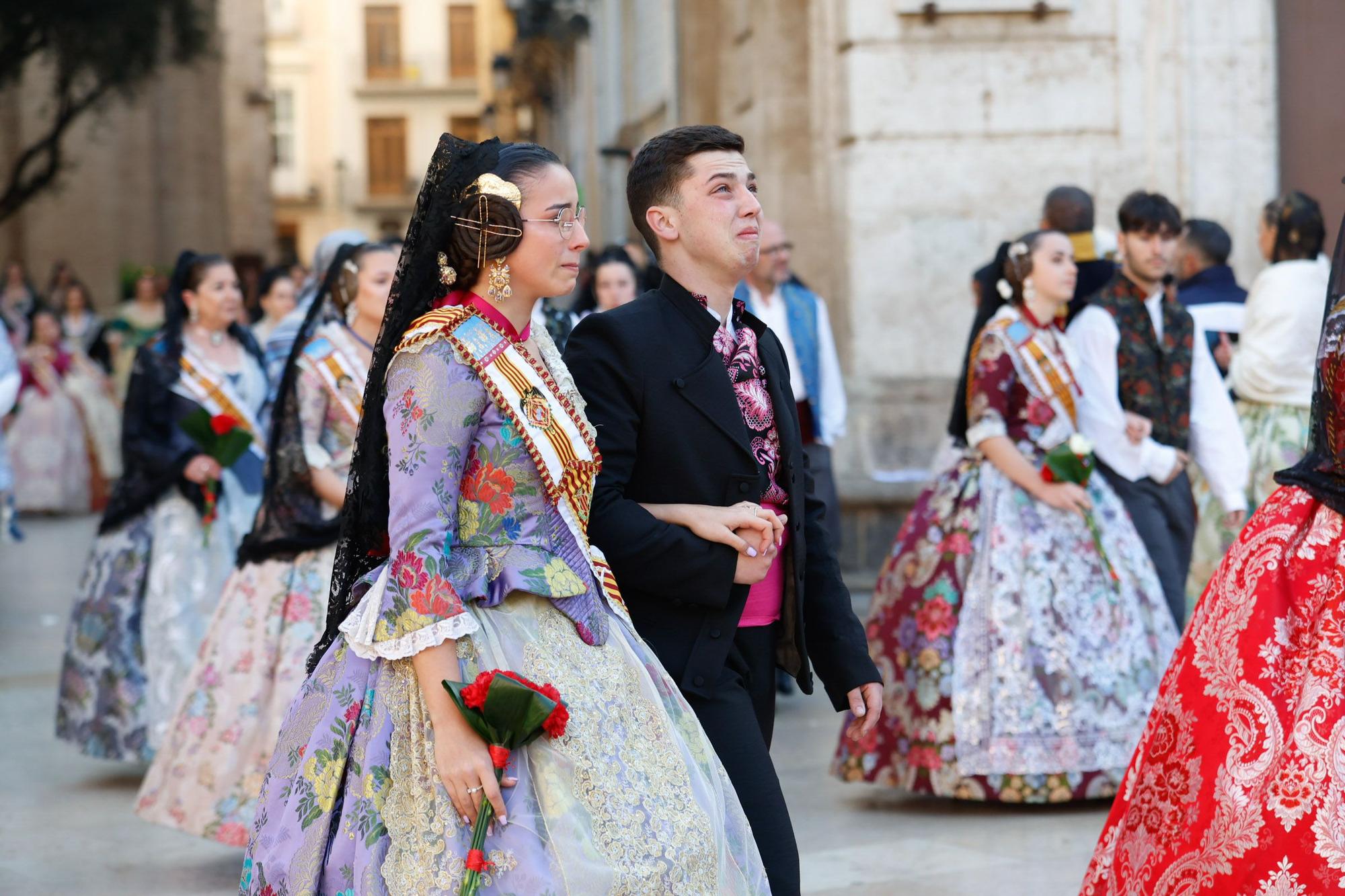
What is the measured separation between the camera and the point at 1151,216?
21.2 ft

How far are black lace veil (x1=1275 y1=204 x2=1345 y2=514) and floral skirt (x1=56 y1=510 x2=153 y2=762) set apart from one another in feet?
14.8

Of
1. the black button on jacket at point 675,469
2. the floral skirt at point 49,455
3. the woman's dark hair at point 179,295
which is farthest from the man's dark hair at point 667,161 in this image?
the floral skirt at point 49,455

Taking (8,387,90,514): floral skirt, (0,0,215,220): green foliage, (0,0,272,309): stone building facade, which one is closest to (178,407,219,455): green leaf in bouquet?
(8,387,90,514): floral skirt

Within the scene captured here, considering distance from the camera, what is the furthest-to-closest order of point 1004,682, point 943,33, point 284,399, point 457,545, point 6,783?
point 943,33 → point 6,783 → point 1004,682 → point 284,399 → point 457,545

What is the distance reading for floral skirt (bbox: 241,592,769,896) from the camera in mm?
2889

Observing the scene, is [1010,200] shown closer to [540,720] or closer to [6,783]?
[6,783]

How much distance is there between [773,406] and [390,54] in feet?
217

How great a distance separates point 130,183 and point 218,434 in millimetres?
22386

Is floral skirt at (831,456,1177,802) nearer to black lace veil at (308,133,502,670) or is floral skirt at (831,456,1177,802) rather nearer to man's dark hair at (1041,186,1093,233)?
man's dark hair at (1041,186,1093,233)

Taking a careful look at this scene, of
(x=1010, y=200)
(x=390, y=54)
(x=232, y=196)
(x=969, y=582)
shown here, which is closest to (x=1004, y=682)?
(x=969, y=582)

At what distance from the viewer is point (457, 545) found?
310cm

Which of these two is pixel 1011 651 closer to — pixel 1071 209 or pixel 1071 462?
pixel 1071 462

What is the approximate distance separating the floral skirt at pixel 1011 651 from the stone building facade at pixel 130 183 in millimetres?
18002

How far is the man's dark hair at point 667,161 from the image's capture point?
11.7 ft
